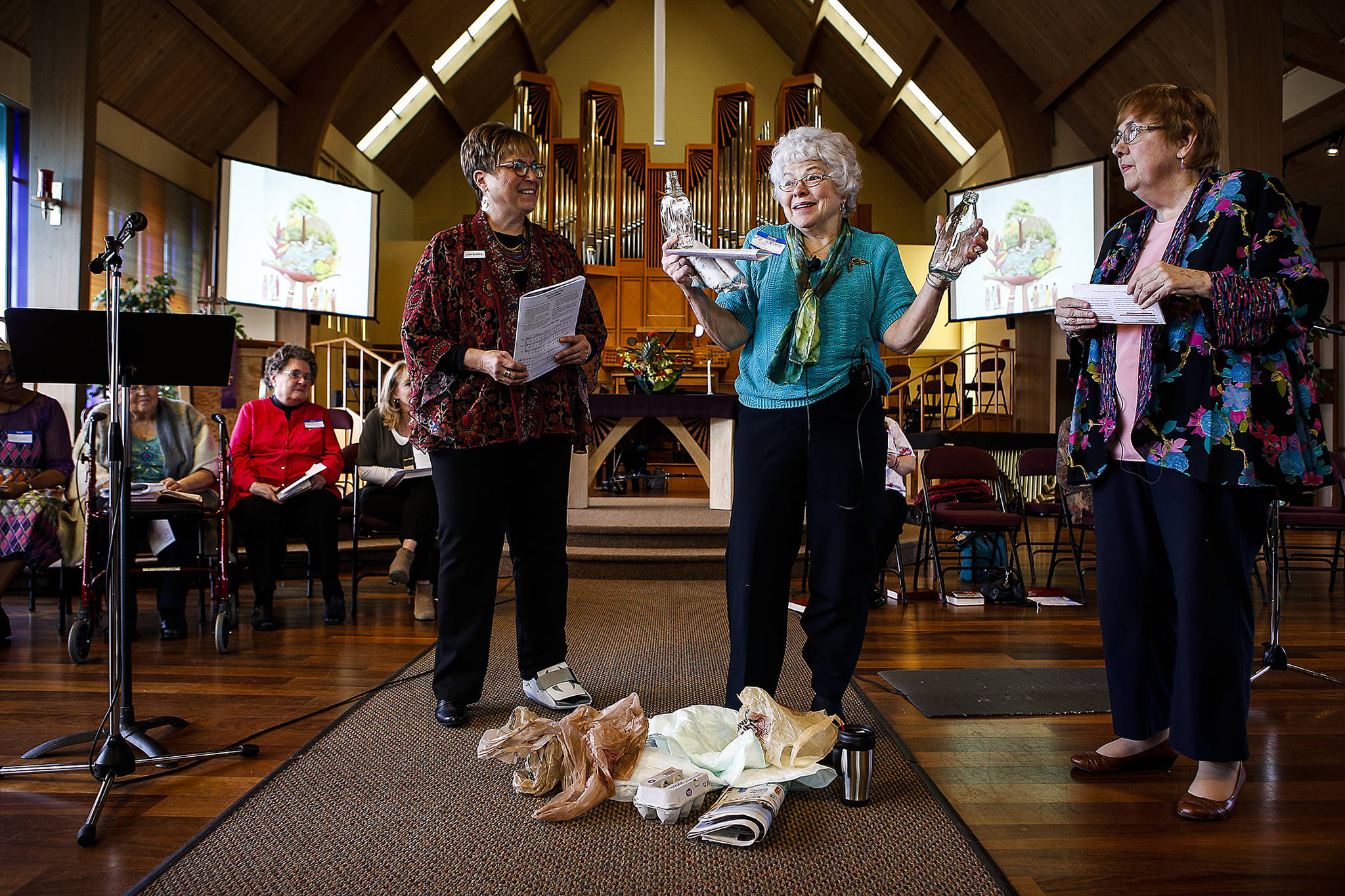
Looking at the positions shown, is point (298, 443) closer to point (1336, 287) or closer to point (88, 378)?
point (88, 378)

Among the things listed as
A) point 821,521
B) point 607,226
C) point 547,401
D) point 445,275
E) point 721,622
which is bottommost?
point 721,622

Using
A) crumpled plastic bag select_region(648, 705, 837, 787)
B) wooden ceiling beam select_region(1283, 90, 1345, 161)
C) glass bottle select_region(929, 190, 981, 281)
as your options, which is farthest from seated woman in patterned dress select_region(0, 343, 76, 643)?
wooden ceiling beam select_region(1283, 90, 1345, 161)

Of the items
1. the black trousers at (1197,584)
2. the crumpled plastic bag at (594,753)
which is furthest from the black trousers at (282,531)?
the black trousers at (1197,584)

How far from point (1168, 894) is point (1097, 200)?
7.60m

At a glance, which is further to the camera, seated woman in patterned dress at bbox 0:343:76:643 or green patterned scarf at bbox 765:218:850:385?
seated woman in patterned dress at bbox 0:343:76:643

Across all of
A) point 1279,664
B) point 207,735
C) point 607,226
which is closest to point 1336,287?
point 607,226

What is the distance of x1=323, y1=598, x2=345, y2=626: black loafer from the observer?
143 inches

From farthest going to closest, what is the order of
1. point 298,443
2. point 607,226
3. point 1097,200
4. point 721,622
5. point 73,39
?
point 607,226 → point 1097,200 → point 73,39 → point 298,443 → point 721,622

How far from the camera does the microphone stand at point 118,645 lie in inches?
70.2

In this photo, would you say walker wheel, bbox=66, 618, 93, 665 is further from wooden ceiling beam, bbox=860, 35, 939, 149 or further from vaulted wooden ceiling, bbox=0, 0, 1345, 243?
wooden ceiling beam, bbox=860, 35, 939, 149

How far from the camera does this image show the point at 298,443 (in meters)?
3.87

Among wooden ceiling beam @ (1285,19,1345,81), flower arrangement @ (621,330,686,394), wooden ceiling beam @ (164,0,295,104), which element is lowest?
flower arrangement @ (621,330,686,394)

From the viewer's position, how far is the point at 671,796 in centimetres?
161

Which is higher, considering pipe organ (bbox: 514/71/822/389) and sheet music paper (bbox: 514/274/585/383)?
pipe organ (bbox: 514/71/822/389)
